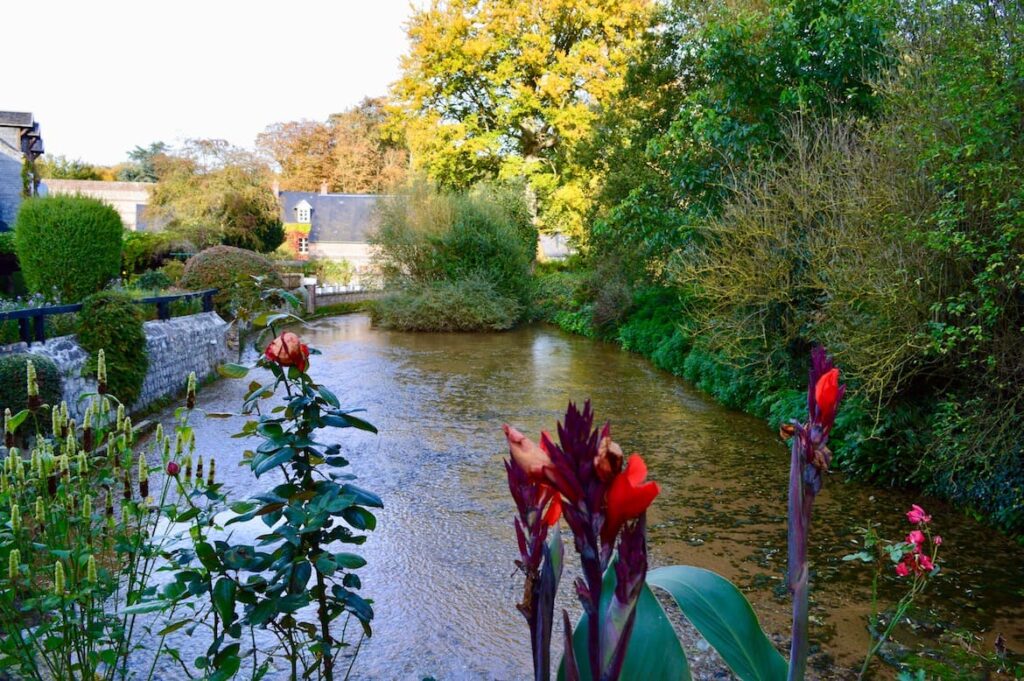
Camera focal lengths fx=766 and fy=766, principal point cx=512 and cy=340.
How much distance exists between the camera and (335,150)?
152 ft

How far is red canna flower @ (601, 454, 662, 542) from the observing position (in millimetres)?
791

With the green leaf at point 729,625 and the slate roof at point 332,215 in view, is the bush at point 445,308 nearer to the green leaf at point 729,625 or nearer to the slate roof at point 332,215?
the green leaf at point 729,625

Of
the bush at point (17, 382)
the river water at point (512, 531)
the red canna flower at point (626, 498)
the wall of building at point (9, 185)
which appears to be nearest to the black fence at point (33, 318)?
the bush at point (17, 382)

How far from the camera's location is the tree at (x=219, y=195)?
27109mm

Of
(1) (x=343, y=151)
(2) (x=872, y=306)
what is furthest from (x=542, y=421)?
(1) (x=343, y=151)

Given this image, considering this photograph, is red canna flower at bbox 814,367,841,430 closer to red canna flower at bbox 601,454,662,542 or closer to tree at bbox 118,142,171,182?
red canna flower at bbox 601,454,662,542

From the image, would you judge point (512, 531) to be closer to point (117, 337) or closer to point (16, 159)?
point (117, 337)

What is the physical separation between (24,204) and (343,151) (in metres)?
35.3

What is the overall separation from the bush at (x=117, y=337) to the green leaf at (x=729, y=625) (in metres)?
8.00

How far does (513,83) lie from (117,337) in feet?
74.3

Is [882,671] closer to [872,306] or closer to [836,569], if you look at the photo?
[836,569]

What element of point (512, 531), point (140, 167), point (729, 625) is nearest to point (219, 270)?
point (512, 531)

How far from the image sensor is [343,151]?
45.3m

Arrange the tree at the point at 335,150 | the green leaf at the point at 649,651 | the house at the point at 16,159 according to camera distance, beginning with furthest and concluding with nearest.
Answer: the tree at the point at 335,150
the house at the point at 16,159
the green leaf at the point at 649,651
